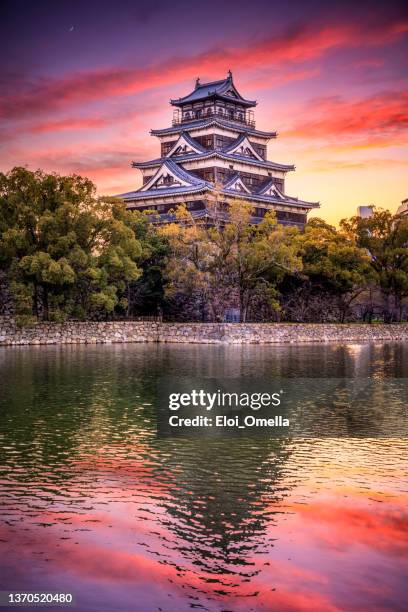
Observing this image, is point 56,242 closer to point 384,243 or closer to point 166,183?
point 166,183

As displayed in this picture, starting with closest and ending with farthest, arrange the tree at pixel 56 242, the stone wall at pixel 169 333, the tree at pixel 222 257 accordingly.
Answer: the tree at pixel 56 242 → the stone wall at pixel 169 333 → the tree at pixel 222 257

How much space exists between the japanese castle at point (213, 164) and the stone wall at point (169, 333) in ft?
43.7

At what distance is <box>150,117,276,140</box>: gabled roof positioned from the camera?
225ft

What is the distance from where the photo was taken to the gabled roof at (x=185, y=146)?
225 ft

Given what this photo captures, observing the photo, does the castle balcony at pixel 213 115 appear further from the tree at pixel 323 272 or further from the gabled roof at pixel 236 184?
the tree at pixel 323 272

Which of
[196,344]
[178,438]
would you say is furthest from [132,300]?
[178,438]

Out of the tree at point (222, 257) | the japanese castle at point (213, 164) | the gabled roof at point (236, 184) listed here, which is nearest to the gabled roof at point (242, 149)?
the japanese castle at point (213, 164)

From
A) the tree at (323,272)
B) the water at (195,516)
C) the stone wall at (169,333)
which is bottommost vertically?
the water at (195,516)

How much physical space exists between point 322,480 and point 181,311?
45122mm

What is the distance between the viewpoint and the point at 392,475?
12.1 metres

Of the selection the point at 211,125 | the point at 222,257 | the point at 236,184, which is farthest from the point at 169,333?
the point at 211,125

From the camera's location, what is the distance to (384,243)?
60.4 metres

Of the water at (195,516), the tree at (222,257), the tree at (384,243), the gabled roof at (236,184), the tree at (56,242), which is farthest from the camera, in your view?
the gabled roof at (236,184)

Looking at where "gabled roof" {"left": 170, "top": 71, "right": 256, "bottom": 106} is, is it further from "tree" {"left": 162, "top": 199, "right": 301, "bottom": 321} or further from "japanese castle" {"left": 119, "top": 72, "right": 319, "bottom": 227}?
"tree" {"left": 162, "top": 199, "right": 301, "bottom": 321}
